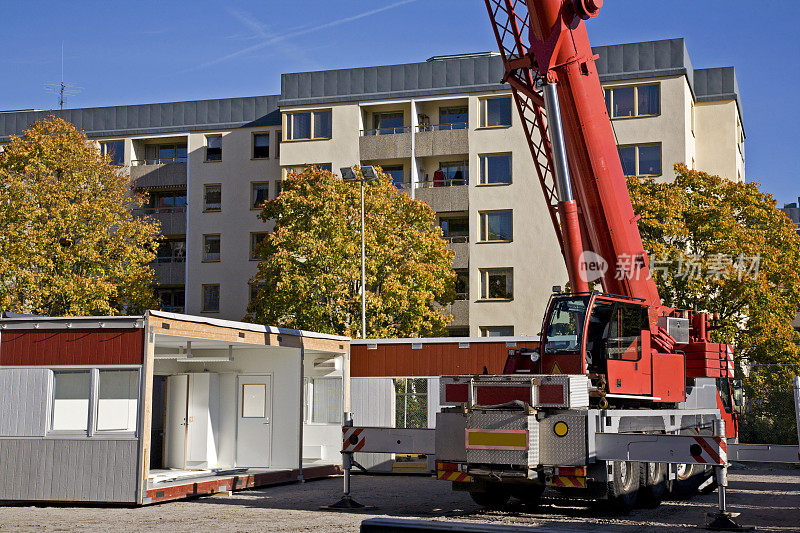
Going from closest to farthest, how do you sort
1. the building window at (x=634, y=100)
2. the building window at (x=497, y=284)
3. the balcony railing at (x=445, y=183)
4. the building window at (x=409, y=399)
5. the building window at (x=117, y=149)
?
the building window at (x=409, y=399), the building window at (x=634, y=100), the building window at (x=497, y=284), the balcony railing at (x=445, y=183), the building window at (x=117, y=149)

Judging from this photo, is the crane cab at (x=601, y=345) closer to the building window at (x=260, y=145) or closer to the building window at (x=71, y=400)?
the building window at (x=71, y=400)

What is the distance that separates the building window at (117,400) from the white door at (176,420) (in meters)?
5.85

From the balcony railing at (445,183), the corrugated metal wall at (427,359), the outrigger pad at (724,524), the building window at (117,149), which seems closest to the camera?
the outrigger pad at (724,524)

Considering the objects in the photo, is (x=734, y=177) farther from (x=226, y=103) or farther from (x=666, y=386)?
(x=666, y=386)

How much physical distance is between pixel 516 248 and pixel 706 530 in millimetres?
33060

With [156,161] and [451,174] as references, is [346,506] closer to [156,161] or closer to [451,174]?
[451,174]

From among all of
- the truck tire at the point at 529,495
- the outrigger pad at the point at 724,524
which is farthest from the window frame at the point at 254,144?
the outrigger pad at the point at 724,524

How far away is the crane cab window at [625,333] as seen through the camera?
16.5 m

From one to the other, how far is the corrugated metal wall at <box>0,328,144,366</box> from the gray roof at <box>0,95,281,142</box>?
36.0 m

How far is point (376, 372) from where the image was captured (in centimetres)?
2591

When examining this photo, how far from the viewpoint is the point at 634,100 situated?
45.3m

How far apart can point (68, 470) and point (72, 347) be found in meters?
2.13

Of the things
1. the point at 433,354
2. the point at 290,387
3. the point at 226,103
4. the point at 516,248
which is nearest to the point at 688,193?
the point at 516,248

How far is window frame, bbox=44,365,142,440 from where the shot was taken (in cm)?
1750
